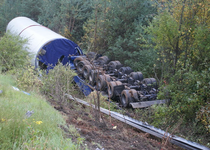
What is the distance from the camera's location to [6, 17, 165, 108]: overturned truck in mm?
7551

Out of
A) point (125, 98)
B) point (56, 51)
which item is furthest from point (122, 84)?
point (56, 51)

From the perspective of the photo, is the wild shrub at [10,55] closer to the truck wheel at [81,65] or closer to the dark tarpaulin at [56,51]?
the dark tarpaulin at [56,51]

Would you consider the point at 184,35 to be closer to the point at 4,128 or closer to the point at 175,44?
the point at 175,44

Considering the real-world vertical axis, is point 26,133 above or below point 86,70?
above

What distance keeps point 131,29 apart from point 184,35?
825 cm

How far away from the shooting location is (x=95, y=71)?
8641mm

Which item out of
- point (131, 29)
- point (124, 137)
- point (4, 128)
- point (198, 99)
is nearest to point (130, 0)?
point (131, 29)

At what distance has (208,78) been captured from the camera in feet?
16.7

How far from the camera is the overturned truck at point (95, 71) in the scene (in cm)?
755

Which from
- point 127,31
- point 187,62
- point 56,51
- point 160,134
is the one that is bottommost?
point 160,134

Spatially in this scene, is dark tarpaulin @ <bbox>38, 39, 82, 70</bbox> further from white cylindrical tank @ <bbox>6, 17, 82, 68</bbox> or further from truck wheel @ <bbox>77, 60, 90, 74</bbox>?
truck wheel @ <bbox>77, 60, 90, 74</bbox>

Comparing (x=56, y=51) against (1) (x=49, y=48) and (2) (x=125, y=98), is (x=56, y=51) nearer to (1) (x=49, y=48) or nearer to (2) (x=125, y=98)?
(1) (x=49, y=48)

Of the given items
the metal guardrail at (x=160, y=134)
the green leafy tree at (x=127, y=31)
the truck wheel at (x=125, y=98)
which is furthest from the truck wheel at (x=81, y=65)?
the metal guardrail at (x=160, y=134)

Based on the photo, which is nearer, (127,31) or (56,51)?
(56,51)
